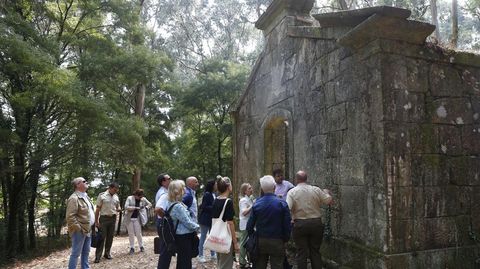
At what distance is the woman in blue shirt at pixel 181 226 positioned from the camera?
15.0ft

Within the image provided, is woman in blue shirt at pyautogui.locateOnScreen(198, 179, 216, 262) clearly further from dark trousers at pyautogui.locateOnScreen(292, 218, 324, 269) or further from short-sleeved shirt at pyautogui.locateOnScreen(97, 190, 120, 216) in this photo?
short-sleeved shirt at pyautogui.locateOnScreen(97, 190, 120, 216)

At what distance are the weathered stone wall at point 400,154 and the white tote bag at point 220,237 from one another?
1.79 m

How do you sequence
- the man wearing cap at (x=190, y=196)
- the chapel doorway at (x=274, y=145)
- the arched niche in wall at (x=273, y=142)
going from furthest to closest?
1. the chapel doorway at (x=274, y=145)
2. the arched niche in wall at (x=273, y=142)
3. the man wearing cap at (x=190, y=196)

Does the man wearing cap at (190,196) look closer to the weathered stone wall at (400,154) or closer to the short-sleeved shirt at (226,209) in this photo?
the short-sleeved shirt at (226,209)

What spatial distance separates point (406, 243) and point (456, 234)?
0.85 meters

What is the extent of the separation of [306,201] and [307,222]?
10.9 inches

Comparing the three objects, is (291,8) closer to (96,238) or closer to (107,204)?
(107,204)

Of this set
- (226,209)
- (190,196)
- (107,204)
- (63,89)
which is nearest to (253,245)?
(226,209)

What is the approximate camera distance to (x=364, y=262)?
15.7 ft

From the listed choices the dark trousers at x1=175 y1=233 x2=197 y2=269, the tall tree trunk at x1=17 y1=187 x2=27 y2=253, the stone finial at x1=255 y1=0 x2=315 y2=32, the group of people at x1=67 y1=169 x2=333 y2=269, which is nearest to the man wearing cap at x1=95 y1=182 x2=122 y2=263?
the group of people at x1=67 y1=169 x2=333 y2=269

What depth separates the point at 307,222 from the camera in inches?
195

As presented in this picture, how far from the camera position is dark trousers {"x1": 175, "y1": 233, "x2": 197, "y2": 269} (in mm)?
4621

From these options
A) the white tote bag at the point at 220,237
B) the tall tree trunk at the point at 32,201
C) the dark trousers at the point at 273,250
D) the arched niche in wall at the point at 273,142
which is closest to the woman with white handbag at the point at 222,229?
the white tote bag at the point at 220,237

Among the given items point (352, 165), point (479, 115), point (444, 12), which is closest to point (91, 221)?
point (352, 165)
